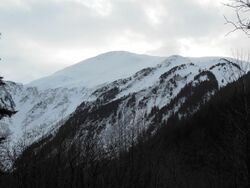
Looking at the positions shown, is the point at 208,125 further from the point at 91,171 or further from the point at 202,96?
the point at 91,171

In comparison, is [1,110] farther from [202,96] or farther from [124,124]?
[202,96]

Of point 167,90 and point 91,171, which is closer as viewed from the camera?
point 91,171

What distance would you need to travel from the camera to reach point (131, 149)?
1361 cm

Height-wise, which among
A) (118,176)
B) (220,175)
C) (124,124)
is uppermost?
(124,124)

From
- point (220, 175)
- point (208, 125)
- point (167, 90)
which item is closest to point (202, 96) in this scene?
point (167, 90)

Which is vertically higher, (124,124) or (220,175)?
(124,124)

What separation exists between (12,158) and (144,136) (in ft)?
12.0

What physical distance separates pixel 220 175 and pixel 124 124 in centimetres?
2430

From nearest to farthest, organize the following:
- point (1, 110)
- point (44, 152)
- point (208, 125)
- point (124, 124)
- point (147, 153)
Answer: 1. point (44, 152)
2. point (147, 153)
3. point (124, 124)
4. point (1, 110)
5. point (208, 125)

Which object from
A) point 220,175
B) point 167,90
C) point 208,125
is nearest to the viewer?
point 220,175

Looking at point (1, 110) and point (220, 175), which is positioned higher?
point (1, 110)

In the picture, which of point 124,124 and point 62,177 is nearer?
point 62,177

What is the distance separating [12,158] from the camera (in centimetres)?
1343

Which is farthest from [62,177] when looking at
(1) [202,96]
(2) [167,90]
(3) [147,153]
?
(2) [167,90]
